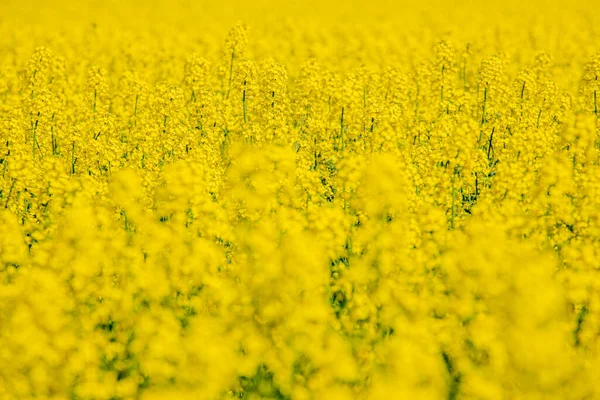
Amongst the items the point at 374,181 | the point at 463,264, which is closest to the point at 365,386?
the point at 463,264

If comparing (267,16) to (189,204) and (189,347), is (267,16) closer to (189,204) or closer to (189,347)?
(189,204)

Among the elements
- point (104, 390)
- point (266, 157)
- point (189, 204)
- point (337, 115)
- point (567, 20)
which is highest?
point (567, 20)

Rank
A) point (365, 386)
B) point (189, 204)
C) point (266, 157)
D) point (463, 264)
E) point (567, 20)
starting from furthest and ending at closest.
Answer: point (567, 20)
point (266, 157)
point (189, 204)
point (463, 264)
point (365, 386)

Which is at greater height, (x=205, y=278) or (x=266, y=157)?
(x=266, y=157)

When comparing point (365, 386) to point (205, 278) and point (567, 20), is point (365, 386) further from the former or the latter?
point (567, 20)

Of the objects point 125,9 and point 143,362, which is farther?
point 125,9

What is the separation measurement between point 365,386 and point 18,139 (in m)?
4.13

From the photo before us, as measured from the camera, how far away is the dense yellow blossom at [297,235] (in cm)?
357

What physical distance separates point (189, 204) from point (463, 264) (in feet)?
6.49

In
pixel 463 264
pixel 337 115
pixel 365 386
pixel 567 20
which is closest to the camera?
pixel 365 386

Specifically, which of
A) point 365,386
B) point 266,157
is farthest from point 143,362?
point 266,157

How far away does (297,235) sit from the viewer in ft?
14.2

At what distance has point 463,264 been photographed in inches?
163

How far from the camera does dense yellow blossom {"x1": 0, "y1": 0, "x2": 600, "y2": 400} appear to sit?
3572mm
